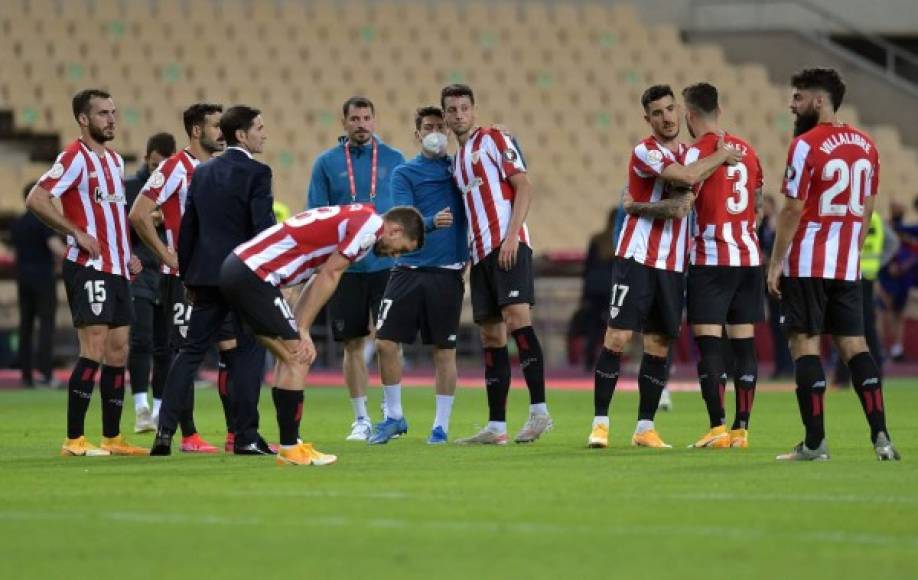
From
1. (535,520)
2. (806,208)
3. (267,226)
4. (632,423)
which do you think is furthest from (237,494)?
(632,423)

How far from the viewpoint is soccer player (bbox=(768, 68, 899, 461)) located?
30.6 feet

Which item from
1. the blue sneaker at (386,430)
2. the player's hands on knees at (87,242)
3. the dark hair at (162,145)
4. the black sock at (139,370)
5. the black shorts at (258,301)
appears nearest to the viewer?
the black shorts at (258,301)

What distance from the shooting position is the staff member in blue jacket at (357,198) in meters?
11.9

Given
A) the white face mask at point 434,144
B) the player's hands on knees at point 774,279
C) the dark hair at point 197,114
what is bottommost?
the player's hands on knees at point 774,279

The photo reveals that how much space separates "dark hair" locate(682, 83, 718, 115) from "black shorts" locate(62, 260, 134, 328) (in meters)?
3.38

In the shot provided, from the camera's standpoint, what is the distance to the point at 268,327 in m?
9.30

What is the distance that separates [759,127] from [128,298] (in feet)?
61.1

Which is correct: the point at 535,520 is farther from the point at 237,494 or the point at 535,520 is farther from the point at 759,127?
the point at 759,127

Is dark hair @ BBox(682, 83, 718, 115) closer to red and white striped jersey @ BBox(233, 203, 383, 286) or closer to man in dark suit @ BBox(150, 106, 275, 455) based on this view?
red and white striped jersey @ BBox(233, 203, 383, 286)

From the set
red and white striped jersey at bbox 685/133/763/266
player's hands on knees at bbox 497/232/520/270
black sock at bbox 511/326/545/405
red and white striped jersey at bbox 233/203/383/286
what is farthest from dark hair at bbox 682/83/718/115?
red and white striped jersey at bbox 233/203/383/286

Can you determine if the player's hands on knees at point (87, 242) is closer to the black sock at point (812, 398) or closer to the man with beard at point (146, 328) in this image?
the man with beard at point (146, 328)

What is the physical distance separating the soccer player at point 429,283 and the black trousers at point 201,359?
120 cm

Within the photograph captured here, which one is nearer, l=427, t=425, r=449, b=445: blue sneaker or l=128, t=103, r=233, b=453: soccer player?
l=128, t=103, r=233, b=453: soccer player

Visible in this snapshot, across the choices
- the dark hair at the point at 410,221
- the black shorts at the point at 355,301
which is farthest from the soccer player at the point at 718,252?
the black shorts at the point at 355,301
